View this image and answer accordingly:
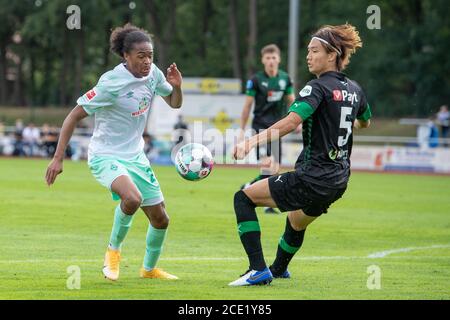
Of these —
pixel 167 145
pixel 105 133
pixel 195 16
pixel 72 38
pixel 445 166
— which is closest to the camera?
pixel 105 133

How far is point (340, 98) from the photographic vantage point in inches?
323

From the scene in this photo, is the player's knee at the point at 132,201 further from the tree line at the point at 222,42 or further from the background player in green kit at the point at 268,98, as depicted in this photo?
the tree line at the point at 222,42

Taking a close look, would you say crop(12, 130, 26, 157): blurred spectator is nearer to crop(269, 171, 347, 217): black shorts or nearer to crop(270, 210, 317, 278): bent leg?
crop(270, 210, 317, 278): bent leg

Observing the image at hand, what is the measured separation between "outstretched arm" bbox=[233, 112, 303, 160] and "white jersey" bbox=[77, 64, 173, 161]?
4.69 ft

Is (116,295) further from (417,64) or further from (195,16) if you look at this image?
(195,16)

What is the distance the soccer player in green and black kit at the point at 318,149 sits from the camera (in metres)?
8.14

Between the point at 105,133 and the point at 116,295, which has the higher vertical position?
the point at 105,133

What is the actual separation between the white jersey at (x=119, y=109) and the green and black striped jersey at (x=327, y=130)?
1.54 m

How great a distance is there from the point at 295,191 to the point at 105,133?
186 cm

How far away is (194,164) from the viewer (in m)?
8.58

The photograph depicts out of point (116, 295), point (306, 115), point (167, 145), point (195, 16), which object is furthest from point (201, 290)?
point (195, 16)

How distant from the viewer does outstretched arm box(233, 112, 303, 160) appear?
7593mm
